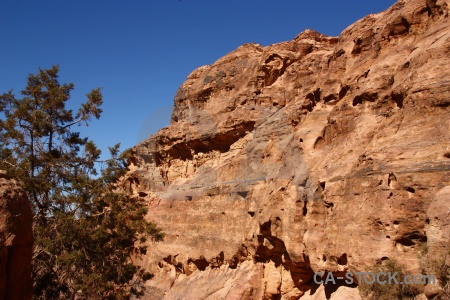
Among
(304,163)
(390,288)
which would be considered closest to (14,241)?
(390,288)

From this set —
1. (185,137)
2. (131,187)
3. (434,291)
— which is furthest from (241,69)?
(434,291)

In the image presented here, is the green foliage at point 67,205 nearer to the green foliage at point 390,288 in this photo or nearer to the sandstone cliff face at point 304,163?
the sandstone cliff face at point 304,163

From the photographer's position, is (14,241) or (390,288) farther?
(390,288)

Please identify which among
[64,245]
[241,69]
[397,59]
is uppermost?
[241,69]

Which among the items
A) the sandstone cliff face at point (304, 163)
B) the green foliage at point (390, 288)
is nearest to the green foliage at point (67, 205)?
the sandstone cliff face at point (304, 163)

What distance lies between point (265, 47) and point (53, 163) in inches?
731

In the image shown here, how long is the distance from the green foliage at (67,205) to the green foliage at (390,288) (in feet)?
34.2

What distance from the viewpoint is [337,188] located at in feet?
48.9

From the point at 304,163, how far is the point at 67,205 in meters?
10.8

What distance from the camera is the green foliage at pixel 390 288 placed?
425 inches

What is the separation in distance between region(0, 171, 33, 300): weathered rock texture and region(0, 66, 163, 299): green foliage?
7984 millimetres

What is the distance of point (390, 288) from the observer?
1104 cm

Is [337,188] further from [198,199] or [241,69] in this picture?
[241,69]

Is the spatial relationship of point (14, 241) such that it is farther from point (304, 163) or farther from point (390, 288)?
point (304, 163)
